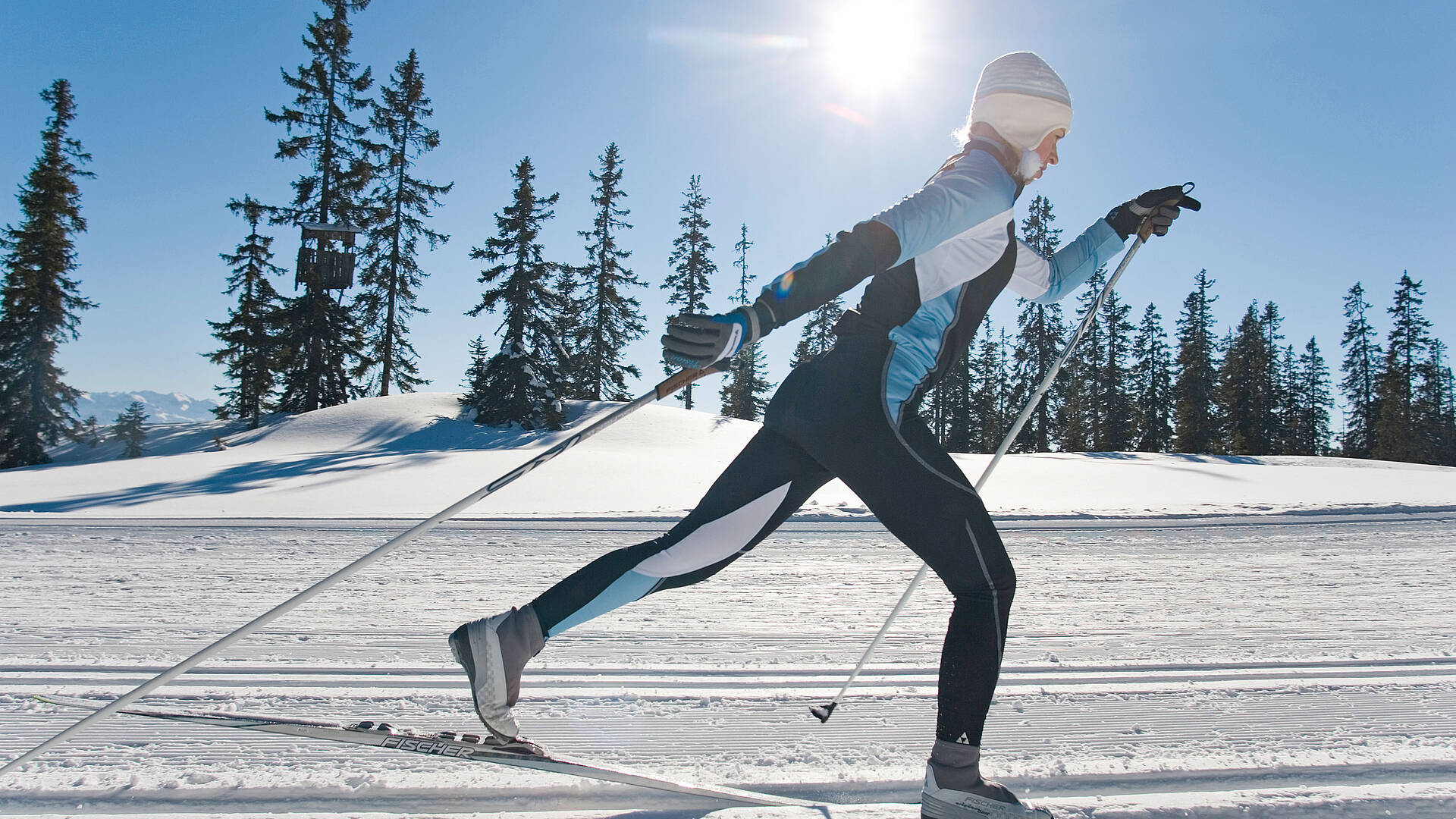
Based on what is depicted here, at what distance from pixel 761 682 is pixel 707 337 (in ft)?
6.02

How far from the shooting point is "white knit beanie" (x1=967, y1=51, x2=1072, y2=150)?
192 cm

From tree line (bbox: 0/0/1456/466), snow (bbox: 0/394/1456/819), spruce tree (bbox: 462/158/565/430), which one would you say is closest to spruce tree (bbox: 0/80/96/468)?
tree line (bbox: 0/0/1456/466)

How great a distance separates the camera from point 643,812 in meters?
1.94

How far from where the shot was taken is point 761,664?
10.1ft

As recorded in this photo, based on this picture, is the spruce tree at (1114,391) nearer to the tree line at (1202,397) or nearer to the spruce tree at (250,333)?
the tree line at (1202,397)

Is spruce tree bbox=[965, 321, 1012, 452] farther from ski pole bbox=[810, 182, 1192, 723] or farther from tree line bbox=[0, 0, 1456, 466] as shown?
ski pole bbox=[810, 182, 1192, 723]

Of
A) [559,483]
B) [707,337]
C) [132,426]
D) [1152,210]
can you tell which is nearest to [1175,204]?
[1152,210]

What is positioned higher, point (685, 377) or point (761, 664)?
point (685, 377)

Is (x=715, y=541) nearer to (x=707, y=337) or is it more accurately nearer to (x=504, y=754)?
(x=707, y=337)

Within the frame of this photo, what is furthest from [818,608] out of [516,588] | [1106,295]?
[1106,295]

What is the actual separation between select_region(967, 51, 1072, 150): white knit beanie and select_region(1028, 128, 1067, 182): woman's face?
0.7 inches

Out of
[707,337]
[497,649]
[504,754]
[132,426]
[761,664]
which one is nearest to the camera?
[707,337]

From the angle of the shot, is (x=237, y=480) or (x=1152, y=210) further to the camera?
(x=237, y=480)

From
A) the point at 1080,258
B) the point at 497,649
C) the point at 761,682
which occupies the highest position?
the point at 1080,258
